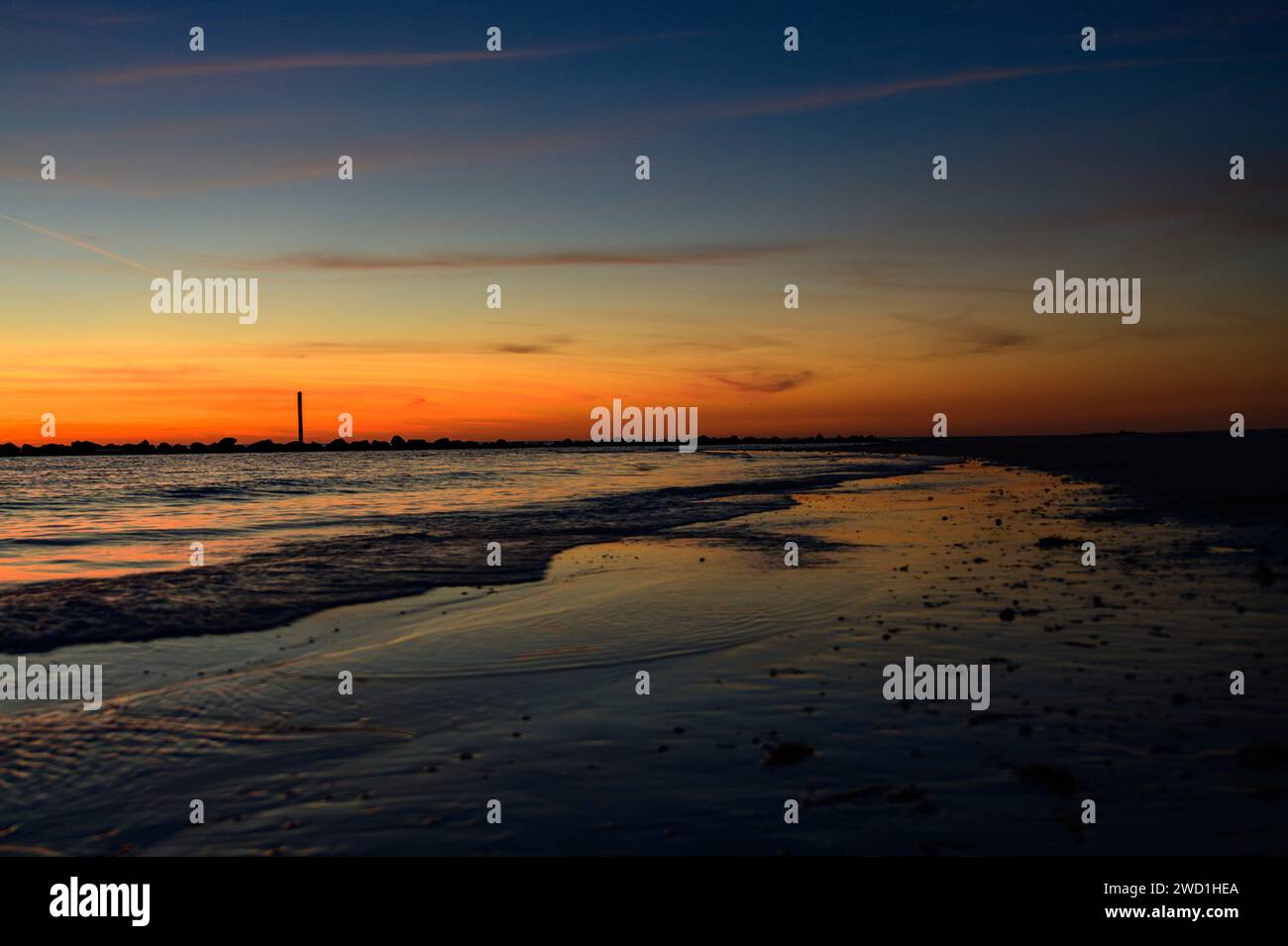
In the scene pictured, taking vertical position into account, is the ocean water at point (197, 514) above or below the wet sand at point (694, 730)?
above

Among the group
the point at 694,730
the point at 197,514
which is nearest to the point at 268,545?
the point at 197,514

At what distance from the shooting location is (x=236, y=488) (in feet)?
187

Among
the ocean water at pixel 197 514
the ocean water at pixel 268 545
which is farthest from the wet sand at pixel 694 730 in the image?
the ocean water at pixel 197 514

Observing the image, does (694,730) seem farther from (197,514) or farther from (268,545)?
(197,514)

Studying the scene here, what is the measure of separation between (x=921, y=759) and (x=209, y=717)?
6.78 meters

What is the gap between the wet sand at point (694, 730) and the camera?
5.64 meters

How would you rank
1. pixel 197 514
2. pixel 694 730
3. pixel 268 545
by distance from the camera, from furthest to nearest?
pixel 197 514
pixel 268 545
pixel 694 730

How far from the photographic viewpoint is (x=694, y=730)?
7.62m

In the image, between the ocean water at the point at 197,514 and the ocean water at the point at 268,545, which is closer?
the ocean water at the point at 268,545

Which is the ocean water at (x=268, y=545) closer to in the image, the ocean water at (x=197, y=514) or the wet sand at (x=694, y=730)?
the ocean water at (x=197, y=514)

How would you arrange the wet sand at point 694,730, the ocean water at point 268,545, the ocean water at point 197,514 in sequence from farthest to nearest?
the ocean water at point 197,514 < the ocean water at point 268,545 < the wet sand at point 694,730
